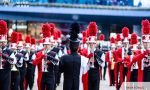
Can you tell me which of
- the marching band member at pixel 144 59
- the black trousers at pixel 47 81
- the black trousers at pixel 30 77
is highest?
the marching band member at pixel 144 59

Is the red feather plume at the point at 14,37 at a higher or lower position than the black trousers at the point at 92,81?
higher

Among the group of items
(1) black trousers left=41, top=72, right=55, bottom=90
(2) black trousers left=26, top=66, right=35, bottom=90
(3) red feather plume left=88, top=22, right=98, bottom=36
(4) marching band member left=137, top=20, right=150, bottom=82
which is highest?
(3) red feather plume left=88, top=22, right=98, bottom=36

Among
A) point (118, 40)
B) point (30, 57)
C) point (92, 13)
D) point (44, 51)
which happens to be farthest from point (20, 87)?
point (92, 13)

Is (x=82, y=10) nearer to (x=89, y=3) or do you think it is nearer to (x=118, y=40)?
(x=89, y=3)

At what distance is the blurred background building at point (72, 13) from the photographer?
51.6 meters

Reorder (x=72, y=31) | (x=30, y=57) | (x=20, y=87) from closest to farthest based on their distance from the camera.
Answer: (x=72, y=31), (x=20, y=87), (x=30, y=57)

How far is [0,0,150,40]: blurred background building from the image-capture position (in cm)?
5162

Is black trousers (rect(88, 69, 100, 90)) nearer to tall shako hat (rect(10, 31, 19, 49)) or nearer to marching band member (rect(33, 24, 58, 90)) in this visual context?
marching band member (rect(33, 24, 58, 90))

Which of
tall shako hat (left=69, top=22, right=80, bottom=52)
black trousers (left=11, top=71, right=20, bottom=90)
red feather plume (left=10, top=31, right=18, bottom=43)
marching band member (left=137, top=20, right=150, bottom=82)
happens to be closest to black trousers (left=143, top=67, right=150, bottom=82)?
marching band member (left=137, top=20, right=150, bottom=82)

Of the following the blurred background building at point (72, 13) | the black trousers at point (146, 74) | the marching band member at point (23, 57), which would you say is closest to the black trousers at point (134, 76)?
the black trousers at point (146, 74)

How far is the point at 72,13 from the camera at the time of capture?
52219 mm

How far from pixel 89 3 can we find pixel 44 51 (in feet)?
134

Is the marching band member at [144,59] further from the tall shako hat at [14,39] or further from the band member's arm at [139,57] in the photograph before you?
the tall shako hat at [14,39]

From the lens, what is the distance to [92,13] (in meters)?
52.1
